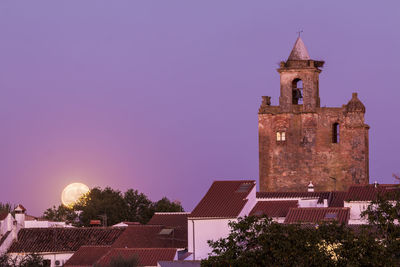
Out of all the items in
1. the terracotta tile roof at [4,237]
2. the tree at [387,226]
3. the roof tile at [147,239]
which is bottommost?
the tree at [387,226]

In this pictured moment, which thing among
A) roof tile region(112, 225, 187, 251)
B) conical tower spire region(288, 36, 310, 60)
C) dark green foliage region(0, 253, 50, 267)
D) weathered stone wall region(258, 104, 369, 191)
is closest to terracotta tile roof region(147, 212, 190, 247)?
roof tile region(112, 225, 187, 251)

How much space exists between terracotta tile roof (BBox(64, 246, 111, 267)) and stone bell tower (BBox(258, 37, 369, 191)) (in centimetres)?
1950

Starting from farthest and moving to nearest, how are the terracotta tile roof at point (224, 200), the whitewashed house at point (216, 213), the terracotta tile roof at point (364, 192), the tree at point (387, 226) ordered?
the terracotta tile roof at point (224, 200) → the whitewashed house at point (216, 213) → the terracotta tile roof at point (364, 192) → the tree at point (387, 226)

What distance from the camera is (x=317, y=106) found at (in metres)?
95.9

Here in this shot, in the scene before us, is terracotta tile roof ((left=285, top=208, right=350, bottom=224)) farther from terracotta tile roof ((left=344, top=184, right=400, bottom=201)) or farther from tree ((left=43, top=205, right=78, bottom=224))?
tree ((left=43, top=205, right=78, bottom=224))

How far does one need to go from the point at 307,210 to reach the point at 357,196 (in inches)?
161

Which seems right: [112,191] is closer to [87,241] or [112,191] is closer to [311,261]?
[87,241]

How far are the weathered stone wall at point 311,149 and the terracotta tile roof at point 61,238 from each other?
15238 millimetres

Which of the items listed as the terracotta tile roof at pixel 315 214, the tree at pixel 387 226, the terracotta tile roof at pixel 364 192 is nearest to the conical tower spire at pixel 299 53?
the terracotta tile roof at pixel 364 192

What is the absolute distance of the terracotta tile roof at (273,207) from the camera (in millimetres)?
71475

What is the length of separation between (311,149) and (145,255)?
2710 cm

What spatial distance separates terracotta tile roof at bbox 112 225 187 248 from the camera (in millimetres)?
78625

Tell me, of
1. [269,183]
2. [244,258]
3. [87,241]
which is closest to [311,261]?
[244,258]

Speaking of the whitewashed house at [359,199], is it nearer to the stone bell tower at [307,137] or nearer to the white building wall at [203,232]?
the white building wall at [203,232]
